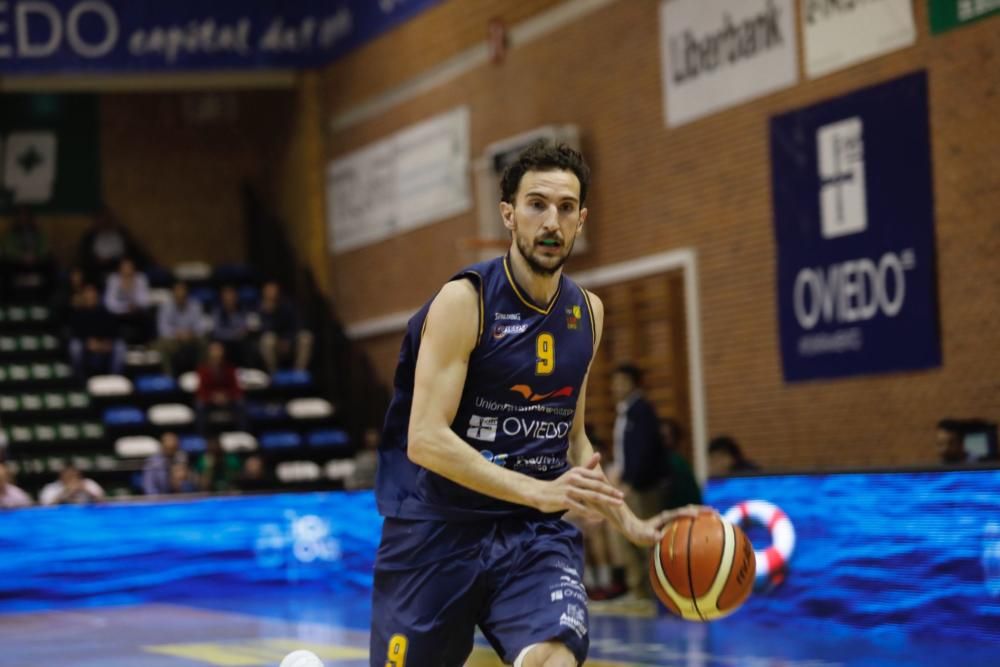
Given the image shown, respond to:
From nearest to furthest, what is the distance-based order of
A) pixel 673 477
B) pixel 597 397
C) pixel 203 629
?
pixel 203 629, pixel 673 477, pixel 597 397

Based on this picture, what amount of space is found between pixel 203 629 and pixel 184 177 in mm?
16868

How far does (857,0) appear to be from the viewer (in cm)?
1475

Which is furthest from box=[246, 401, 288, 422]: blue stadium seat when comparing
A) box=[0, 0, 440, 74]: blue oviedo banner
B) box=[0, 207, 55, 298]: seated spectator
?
box=[0, 0, 440, 74]: blue oviedo banner

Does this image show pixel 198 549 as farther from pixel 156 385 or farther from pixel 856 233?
pixel 856 233

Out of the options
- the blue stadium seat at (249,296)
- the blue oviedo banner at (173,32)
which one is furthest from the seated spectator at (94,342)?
the blue oviedo banner at (173,32)

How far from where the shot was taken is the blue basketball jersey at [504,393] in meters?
5.06

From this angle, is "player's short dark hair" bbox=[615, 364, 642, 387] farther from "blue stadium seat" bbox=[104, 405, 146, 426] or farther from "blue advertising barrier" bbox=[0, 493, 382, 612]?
"blue stadium seat" bbox=[104, 405, 146, 426]

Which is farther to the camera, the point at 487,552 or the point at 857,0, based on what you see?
the point at 857,0

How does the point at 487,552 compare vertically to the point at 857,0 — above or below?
below

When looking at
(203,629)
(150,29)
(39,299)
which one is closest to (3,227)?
(39,299)

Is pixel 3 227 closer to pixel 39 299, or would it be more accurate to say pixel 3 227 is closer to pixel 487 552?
pixel 39 299

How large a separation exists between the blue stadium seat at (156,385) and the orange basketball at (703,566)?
1871 cm

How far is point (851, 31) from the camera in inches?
586

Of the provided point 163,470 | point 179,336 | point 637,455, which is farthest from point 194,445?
point 637,455
